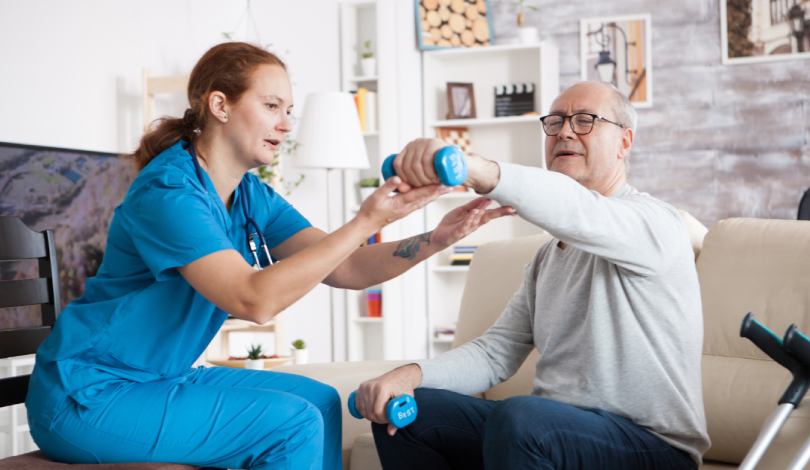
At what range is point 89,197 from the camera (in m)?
2.57

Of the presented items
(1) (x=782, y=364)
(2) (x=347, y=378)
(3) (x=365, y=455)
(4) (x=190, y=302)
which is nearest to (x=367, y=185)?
(2) (x=347, y=378)

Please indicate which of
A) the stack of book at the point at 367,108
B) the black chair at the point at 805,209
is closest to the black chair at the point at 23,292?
the black chair at the point at 805,209

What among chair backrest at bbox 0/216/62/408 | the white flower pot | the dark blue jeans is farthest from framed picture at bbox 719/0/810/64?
chair backrest at bbox 0/216/62/408

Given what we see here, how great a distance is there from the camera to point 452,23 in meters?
4.61

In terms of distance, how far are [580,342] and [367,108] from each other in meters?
3.21

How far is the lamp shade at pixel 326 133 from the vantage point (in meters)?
3.68

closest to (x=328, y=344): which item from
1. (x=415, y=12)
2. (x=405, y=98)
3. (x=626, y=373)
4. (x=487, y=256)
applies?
(x=405, y=98)

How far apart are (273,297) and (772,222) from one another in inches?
51.7

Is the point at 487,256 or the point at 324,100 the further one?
the point at 324,100

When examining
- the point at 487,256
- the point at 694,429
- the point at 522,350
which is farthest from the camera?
the point at 487,256

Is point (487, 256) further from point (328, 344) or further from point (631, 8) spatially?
point (631, 8)

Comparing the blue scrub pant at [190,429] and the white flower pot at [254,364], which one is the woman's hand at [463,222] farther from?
the white flower pot at [254,364]

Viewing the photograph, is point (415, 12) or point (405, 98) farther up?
point (415, 12)

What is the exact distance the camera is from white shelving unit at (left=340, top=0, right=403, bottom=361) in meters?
4.32
